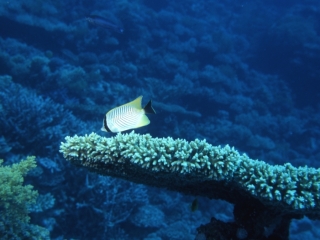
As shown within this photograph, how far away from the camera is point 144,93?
10695 mm

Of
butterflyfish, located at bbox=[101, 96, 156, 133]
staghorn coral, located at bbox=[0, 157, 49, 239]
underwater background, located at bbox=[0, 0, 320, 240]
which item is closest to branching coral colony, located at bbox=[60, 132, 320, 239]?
butterflyfish, located at bbox=[101, 96, 156, 133]

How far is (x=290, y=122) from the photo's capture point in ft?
48.0

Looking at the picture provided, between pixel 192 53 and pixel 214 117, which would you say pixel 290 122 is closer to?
pixel 214 117

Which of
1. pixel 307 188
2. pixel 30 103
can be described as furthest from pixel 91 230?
pixel 307 188

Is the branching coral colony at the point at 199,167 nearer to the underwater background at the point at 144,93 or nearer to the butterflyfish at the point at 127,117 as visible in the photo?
the butterflyfish at the point at 127,117

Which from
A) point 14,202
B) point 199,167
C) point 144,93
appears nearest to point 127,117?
point 199,167

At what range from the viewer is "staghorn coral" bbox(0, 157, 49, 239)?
3.66m

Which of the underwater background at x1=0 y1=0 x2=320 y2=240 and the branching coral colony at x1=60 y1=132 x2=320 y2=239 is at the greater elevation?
the branching coral colony at x1=60 y1=132 x2=320 y2=239

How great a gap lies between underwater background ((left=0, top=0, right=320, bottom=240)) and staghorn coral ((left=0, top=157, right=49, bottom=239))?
0.98m

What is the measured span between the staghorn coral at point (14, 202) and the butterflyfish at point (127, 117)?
7.74ft

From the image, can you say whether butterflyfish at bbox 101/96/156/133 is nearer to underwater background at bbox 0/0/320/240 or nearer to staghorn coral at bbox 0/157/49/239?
underwater background at bbox 0/0/320/240

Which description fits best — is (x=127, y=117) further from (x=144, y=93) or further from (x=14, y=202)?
(x=144, y=93)

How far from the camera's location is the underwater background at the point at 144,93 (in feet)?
18.6

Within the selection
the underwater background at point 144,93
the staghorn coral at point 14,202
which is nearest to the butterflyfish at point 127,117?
the underwater background at point 144,93
